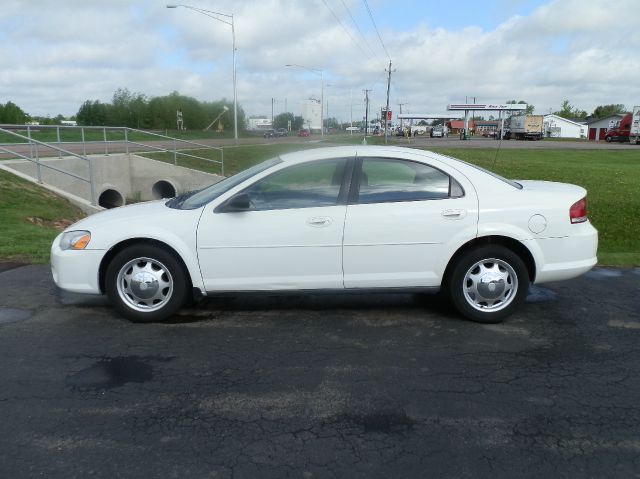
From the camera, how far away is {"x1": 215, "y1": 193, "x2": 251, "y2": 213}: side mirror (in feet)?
15.3

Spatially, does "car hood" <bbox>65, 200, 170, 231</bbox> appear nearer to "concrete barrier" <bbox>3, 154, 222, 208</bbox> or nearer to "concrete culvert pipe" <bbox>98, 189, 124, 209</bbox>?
"concrete barrier" <bbox>3, 154, 222, 208</bbox>

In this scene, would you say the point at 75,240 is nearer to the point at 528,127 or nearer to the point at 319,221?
the point at 319,221

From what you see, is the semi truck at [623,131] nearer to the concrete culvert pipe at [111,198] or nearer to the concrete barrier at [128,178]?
the concrete barrier at [128,178]

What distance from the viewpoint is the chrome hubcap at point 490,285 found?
4.81 m

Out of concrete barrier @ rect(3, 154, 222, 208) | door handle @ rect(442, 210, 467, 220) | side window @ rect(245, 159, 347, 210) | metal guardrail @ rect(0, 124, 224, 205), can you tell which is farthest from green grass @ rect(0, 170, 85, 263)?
door handle @ rect(442, 210, 467, 220)

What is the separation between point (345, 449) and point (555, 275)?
112 inches

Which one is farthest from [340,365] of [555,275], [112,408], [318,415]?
[555,275]

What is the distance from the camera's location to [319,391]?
3.59 meters

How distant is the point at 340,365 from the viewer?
13.1ft

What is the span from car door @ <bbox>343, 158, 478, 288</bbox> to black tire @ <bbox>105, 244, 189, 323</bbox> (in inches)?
57.7

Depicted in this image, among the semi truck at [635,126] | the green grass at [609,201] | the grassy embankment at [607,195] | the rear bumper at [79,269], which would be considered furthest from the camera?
the semi truck at [635,126]

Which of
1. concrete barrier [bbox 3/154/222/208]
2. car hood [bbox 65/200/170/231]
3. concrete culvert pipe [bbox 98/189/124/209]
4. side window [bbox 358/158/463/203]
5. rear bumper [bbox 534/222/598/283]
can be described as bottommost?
concrete culvert pipe [bbox 98/189/124/209]

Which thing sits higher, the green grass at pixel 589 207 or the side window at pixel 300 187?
the side window at pixel 300 187

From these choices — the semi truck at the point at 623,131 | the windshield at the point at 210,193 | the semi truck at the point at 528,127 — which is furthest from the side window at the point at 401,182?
the semi truck at the point at 528,127
